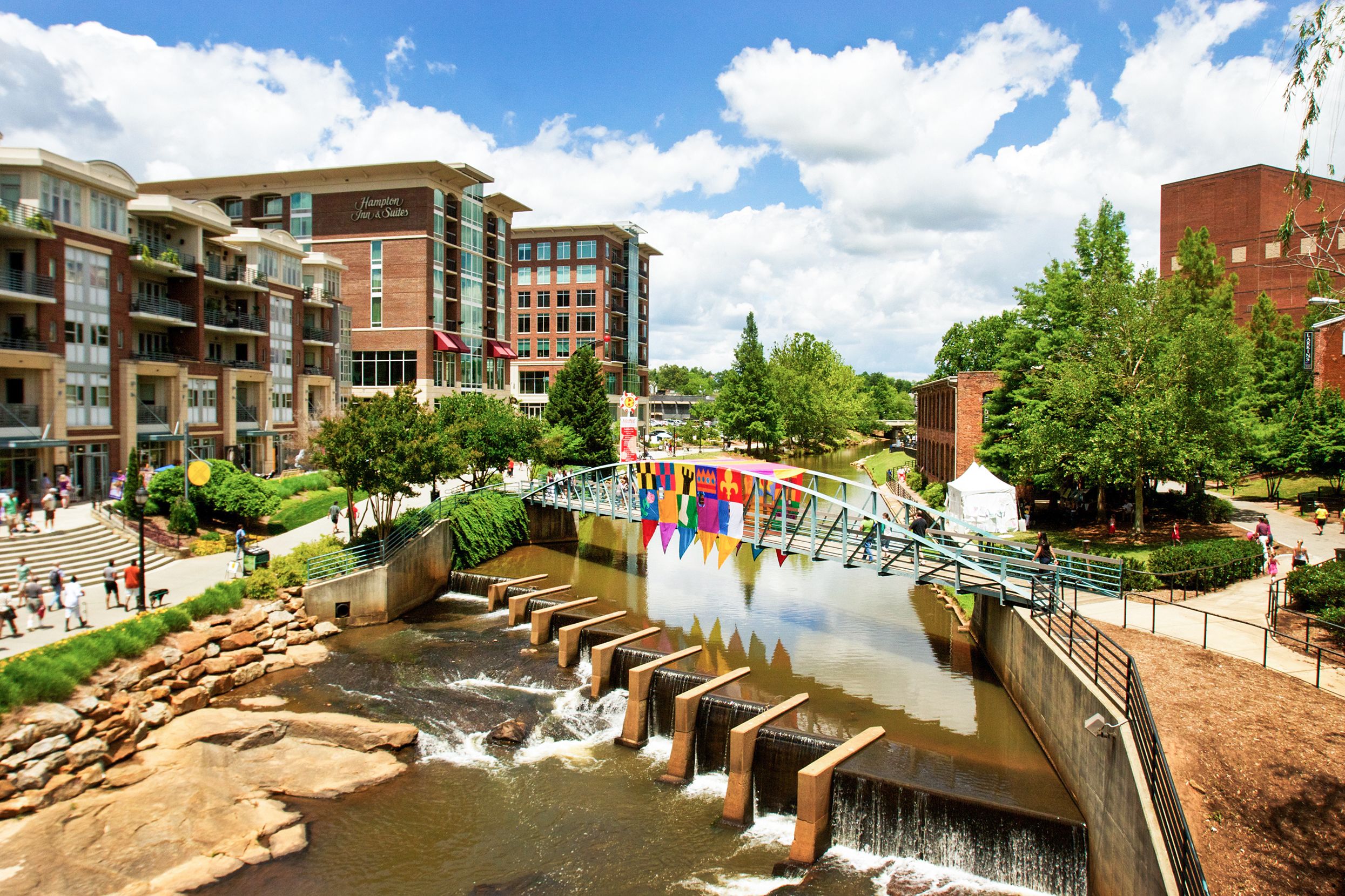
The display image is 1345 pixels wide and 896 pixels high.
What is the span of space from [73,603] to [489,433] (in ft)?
73.6

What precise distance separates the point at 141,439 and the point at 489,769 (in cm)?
3208

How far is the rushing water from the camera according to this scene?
Answer: 14234 mm

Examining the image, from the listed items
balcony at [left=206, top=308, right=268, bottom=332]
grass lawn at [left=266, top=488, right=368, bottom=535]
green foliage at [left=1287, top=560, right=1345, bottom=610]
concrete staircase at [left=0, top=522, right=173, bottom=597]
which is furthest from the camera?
balcony at [left=206, top=308, right=268, bottom=332]

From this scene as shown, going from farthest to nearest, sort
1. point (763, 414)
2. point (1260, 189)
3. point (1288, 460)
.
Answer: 1. point (763, 414)
2. point (1260, 189)
3. point (1288, 460)

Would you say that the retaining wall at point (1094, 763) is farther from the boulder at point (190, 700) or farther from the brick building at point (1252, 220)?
the brick building at point (1252, 220)

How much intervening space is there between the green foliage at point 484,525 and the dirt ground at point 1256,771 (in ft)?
87.4

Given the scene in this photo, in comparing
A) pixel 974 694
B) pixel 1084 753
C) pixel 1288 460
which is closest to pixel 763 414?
pixel 1288 460

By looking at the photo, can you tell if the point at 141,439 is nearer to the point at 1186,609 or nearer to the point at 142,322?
the point at 142,322

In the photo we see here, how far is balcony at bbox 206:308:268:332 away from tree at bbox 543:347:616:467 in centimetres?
1847

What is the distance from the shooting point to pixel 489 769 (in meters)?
17.9

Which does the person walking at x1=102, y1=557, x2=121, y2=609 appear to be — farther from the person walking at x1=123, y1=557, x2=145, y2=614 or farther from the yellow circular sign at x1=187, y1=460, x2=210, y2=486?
the yellow circular sign at x1=187, y1=460, x2=210, y2=486

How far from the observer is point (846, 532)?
79.9 feet

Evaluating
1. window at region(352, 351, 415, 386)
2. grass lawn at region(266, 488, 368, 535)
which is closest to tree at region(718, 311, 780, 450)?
window at region(352, 351, 415, 386)

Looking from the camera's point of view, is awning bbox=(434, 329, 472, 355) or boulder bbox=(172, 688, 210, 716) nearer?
boulder bbox=(172, 688, 210, 716)
